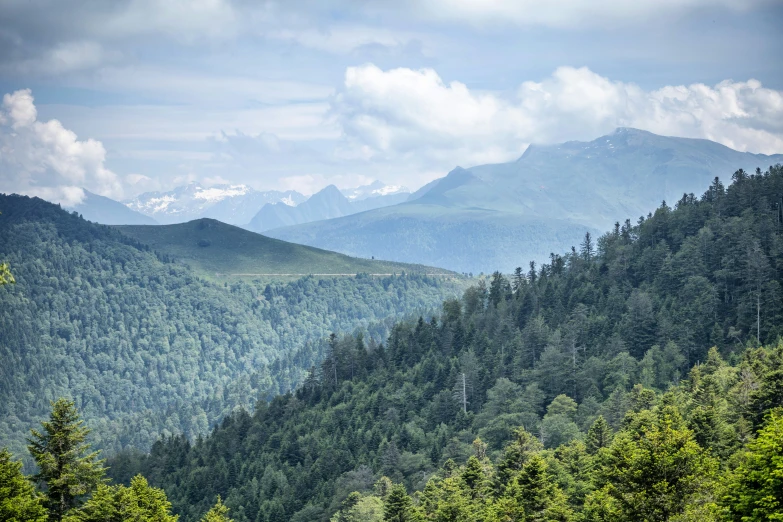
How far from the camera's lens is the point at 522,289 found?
192250mm

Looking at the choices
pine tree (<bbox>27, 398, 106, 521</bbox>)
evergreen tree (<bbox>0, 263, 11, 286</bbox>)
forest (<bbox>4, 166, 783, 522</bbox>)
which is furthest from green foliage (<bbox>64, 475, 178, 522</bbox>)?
evergreen tree (<bbox>0, 263, 11, 286</bbox>)

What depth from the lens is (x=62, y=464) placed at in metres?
55.3

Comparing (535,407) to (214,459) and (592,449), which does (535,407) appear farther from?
(214,459)

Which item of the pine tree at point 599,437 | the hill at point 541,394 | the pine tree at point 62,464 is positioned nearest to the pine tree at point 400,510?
the hill at point 541,394

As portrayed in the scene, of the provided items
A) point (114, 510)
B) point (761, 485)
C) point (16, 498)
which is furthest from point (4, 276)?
point (761, 485)

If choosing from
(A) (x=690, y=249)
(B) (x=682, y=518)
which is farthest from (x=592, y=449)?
(A) (x=690, y=249)

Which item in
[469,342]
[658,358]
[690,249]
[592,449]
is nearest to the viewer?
[592,449]

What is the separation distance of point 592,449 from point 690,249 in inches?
3596

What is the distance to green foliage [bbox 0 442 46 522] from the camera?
156 feet

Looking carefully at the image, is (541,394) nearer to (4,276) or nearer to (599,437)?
(599,437)

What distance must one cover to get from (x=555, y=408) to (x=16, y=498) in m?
93.5

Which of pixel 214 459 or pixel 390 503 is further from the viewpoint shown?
pixel 214 459

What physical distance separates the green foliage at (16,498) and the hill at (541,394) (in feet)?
102

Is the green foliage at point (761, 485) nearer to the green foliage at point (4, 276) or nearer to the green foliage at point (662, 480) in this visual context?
the green foliage at point (662, 480)
